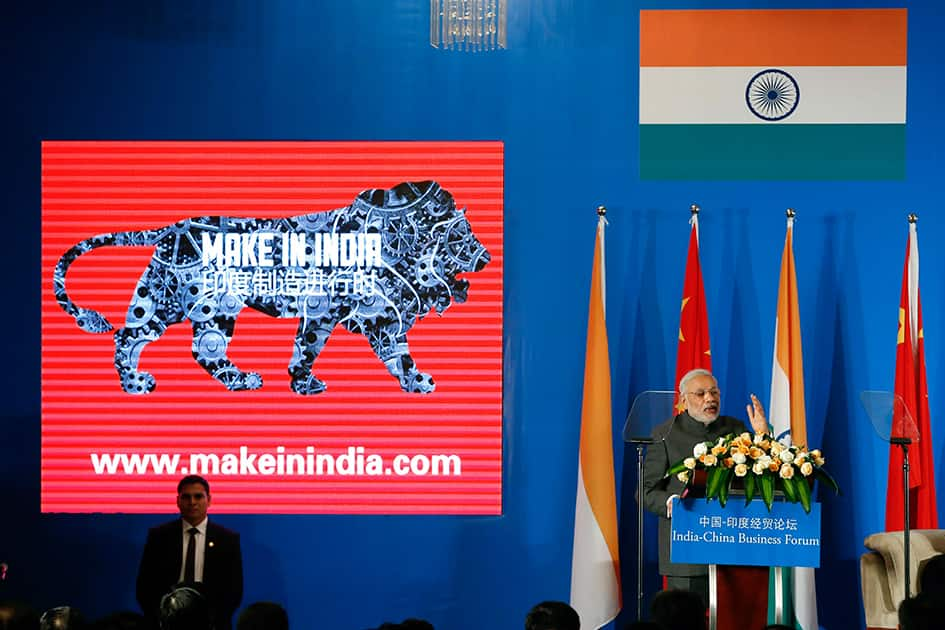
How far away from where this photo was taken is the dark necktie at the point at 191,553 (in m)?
5.32

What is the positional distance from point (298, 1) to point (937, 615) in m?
4.85

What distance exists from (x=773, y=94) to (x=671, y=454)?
2.22m

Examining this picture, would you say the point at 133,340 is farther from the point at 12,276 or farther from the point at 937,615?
the point at 937,615

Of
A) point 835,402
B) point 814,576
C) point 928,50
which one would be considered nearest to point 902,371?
point 835,402

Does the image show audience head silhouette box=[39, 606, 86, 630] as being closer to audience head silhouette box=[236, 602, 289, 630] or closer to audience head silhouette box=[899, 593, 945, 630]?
audience head silhouette box=[236, 602, 289, 630]

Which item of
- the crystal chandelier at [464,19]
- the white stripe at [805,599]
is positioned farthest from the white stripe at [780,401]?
the crystal chandelier at [464,19]

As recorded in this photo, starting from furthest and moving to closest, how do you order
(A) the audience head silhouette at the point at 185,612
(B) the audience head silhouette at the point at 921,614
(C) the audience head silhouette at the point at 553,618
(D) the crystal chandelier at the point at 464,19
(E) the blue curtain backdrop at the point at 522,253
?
(E) the blue curtain backdrop at the point at 522,253 → (D) the crystal chandelier at the point at 464,19 → (C) the audience head silhouette at the point at 553,618 → (A) the audience head silhouette at the point at 185,612 → (B) the audience head silhouette at the point at 921,614

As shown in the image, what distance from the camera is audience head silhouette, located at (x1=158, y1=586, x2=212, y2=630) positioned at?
313cm

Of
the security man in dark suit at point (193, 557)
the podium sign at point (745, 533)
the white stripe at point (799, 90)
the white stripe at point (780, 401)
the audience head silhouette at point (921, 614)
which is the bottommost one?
the security man in dark suit at point (193, 557)

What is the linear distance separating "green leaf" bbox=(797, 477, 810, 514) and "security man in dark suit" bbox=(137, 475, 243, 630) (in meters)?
2.45

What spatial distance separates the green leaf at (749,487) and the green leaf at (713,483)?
0.34 ft

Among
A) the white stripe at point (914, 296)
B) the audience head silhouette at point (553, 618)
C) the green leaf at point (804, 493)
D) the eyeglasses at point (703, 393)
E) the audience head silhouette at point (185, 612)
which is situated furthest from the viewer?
the white stripe at point (914, 296)

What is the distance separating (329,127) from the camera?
255 inches

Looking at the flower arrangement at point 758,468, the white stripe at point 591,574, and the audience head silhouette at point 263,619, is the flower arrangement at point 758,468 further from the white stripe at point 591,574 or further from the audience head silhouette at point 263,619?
the audience head silhouette at point 263,619
